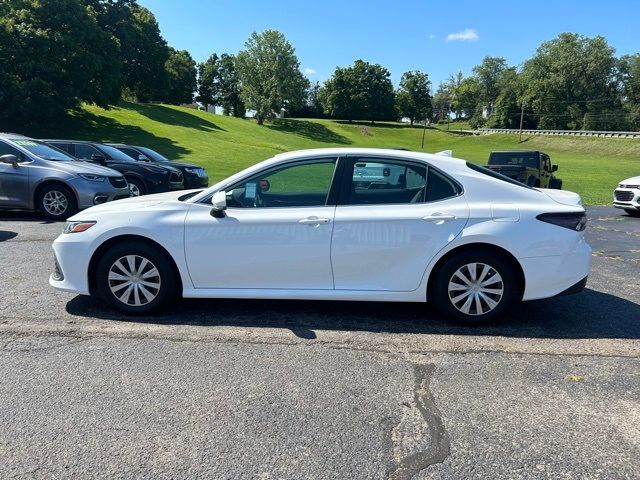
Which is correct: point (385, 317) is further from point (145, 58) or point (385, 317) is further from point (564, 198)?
point (145, 58)

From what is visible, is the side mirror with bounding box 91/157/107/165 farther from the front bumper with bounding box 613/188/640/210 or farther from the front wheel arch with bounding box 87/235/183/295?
the front bumper with bounding box 613/188/640/210

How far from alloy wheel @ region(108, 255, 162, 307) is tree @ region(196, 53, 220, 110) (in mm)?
109290

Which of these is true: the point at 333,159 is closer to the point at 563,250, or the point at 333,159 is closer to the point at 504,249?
the point at 504,249

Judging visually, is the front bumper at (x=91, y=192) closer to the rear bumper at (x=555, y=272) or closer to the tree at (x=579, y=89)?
the rear bumper at (x=555, y=272)

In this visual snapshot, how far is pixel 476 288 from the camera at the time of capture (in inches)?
177

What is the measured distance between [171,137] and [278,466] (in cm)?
4398

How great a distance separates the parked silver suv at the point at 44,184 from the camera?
995 centimetres

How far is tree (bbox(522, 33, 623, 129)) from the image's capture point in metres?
103

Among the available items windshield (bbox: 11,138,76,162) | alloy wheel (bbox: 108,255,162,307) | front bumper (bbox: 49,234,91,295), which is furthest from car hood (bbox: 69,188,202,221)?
windshield (bbox: 11,138,76,162)

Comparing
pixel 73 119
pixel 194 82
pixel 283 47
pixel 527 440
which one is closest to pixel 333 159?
pixel 527 440

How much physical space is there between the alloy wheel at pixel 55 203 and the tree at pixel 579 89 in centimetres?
11012

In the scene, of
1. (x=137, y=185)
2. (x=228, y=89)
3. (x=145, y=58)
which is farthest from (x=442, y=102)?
(x=137, y=185)

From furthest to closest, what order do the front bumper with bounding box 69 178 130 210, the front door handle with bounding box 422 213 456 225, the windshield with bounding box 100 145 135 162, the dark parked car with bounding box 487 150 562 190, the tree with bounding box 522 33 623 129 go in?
the tree with bounding box 522 33 623 129, the dark parked car with bounding box 487 150 562 190, the windshield with bounding box 100 145 135 162, the front bumper with bounding box 69 178 130 210, the front door handle with bounding box 422 213 456 225

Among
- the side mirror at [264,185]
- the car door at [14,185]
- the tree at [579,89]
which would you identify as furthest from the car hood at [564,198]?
the tree at [579,89]
